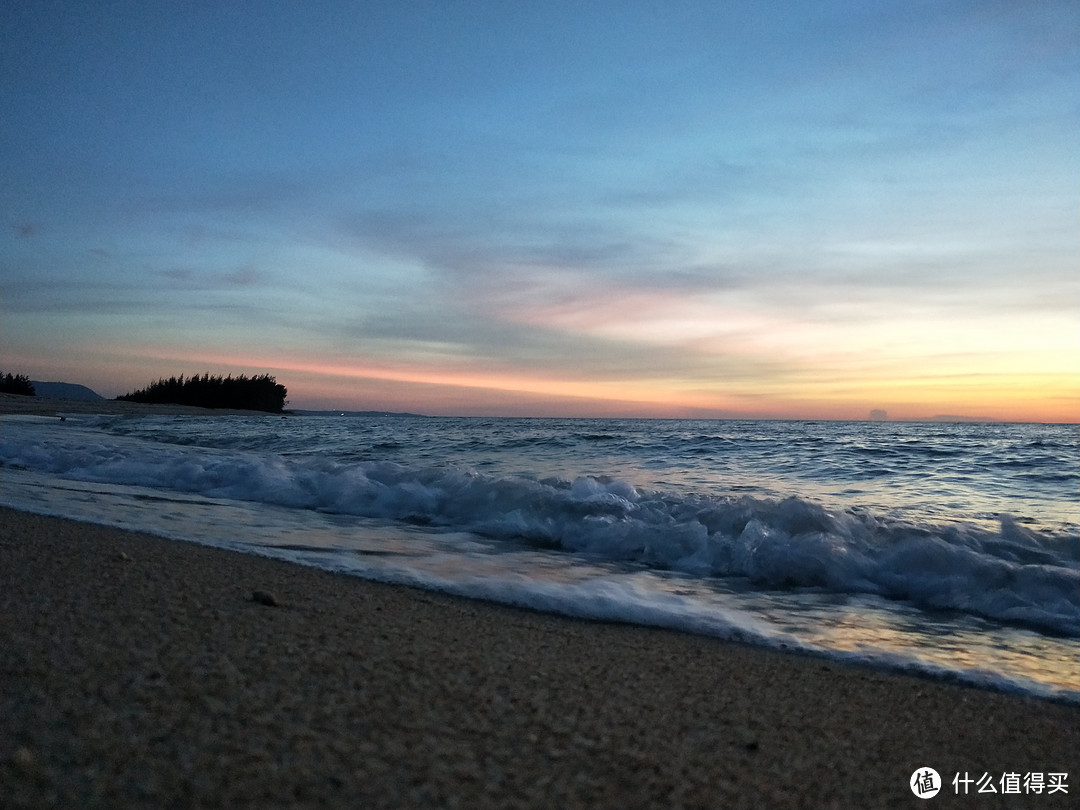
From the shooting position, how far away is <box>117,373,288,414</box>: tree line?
166ft

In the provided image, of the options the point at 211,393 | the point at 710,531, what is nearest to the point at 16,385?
the point at 211,393

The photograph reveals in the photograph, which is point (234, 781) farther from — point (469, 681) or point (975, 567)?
point (975, 567)

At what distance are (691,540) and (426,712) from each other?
4.15 metres

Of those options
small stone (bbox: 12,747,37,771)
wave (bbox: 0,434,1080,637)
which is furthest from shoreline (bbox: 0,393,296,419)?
small stone (bbox: 12,747,37,771)

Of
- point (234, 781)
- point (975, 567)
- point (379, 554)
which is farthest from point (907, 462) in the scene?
point (234, 781)

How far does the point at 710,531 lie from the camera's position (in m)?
6.24

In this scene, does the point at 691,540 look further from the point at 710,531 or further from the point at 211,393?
the point at 211,393

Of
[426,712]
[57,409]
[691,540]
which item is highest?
[57,409]

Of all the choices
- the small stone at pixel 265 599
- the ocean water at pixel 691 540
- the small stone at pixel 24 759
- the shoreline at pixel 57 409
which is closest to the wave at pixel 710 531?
the ocean water at pixel 691 540

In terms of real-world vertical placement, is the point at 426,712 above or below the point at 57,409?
below

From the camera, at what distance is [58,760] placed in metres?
1.61

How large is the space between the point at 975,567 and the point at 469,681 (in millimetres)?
4277

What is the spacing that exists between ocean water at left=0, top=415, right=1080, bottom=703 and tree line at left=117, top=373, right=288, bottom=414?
1701 inches

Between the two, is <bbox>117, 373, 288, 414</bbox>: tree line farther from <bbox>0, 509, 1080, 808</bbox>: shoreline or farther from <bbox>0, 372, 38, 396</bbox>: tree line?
<bbox>0, 509, 1080, 808</bbox>: shoreline
